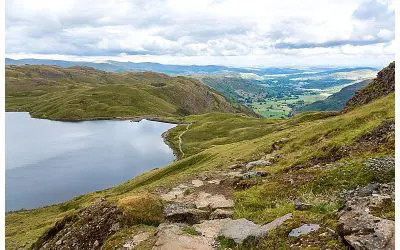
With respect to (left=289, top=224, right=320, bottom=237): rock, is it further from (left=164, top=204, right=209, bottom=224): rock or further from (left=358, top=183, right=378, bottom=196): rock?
(left=164, top=204, right=209, bottom=224): rock

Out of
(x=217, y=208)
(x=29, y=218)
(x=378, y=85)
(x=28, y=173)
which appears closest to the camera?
(x=217, y=208)

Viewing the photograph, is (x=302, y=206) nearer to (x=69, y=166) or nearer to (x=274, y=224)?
(x=274, y=224)

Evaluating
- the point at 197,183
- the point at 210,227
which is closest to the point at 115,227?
the point at 210,227

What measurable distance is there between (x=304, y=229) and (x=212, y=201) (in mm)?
15674

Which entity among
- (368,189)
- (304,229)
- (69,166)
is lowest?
(69,166)

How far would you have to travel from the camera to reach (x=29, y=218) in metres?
85.1

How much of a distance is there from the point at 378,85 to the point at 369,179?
177ft

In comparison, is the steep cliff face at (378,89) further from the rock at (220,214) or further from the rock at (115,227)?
the rock at (115,227)

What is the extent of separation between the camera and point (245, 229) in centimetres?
2312

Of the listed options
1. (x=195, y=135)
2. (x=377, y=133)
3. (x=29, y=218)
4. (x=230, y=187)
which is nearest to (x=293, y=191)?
(x=230, y=187)

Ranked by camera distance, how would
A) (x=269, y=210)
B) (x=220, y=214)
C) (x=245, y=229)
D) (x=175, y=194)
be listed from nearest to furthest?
(x=245, y=229) < (x=269, y=210) < (x=220, y=214) < (x=175, y=194)

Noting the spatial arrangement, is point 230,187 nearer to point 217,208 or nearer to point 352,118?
point 217,208

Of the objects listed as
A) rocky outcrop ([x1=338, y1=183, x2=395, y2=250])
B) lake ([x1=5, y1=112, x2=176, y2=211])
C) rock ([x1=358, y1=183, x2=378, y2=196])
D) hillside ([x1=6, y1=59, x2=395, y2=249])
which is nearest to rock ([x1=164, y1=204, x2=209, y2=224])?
hillside ([x1=6, y1=59, x2=395, y2=249])

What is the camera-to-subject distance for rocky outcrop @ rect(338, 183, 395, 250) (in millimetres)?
15738
